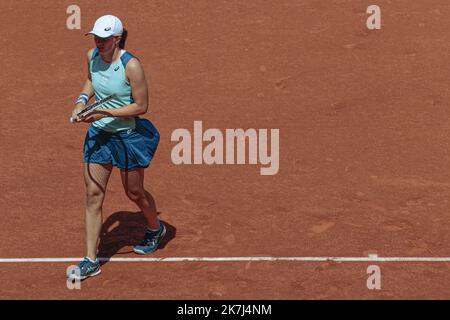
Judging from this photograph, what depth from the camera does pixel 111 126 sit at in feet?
31.8

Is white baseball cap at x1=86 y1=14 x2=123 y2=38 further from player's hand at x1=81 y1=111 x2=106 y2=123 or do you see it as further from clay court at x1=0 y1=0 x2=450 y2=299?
clay court at x1=0 y1=0 x2=450 y2=299

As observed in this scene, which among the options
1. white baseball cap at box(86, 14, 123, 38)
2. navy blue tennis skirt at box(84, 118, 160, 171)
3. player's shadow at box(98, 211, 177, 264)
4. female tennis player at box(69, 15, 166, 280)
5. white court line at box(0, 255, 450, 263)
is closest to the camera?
white baseball cap at box(86, 14, 123, 38)

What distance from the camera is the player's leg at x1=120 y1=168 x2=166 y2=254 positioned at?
989cm

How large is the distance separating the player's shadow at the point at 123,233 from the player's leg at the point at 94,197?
0.48m

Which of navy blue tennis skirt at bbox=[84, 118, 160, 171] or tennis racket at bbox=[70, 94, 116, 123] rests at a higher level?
tennis racket at bbox=[70, 94, 116, 123]

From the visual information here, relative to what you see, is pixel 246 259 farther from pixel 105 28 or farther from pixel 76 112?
pixel 105 28

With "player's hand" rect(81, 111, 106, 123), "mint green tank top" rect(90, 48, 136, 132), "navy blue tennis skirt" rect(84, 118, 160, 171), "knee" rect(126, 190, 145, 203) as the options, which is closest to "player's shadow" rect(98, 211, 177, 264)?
"knee" rect(126, 190, 145, 203)

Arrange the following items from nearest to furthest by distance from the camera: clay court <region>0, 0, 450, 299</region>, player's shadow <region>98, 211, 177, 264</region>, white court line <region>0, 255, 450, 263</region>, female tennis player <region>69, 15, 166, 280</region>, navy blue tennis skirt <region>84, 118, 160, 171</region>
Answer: female tennis player <region>69, 15, 166, 280</region>, navy blue tennis skirt <region>84, 118, 160, 171</region>, clay court <region>0, 0, 450, 299</region>, white court line <region>0, 255, 450, 263</region>, player's shadow <region>98, 211, 177, 264</region>

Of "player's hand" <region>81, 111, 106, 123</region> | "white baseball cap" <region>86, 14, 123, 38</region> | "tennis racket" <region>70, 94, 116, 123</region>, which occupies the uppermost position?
"white baseball cap" <region>86, 14, 123, 38</region>

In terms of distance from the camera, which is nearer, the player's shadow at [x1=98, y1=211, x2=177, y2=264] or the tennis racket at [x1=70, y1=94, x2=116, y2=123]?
the tennis racket at [x1=70, y1=94, x2=116, y2=123]

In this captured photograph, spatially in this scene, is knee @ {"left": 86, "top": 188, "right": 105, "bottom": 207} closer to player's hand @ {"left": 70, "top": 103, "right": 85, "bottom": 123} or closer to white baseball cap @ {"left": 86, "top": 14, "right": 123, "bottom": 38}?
player's hand @ {"left": 70, "top": 103, "right": 85, "bottom": 123}

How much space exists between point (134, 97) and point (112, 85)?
0.25 m

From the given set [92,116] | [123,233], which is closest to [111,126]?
[92,116]

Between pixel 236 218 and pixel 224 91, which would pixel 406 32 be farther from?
pixel 236 218
